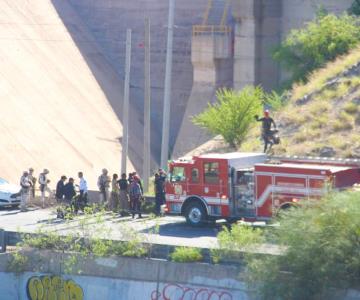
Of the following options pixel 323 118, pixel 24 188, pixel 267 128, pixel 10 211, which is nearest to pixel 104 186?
pixel 24 188

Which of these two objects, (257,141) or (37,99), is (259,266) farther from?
(37,99)

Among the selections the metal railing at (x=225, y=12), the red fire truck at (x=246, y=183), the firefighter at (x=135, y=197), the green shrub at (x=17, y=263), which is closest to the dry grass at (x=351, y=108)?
the red fire truck at (x=246, y=183)

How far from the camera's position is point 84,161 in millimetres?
50031

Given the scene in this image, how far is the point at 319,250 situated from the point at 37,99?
108 feet

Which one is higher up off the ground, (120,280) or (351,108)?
(351,108)

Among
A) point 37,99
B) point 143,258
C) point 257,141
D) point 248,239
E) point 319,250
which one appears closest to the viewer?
point 319,250

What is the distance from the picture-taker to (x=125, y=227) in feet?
81.1

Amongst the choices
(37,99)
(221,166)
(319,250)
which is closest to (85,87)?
(37,99)

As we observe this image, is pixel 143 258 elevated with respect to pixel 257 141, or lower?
lower

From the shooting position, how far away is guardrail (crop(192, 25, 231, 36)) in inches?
2199

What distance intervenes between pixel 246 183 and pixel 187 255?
501 centimetres

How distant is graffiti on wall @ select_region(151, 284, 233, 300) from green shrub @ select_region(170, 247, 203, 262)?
22.4 inches

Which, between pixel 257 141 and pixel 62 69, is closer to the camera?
pixel 257 141

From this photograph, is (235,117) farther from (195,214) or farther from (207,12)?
(207,12)
